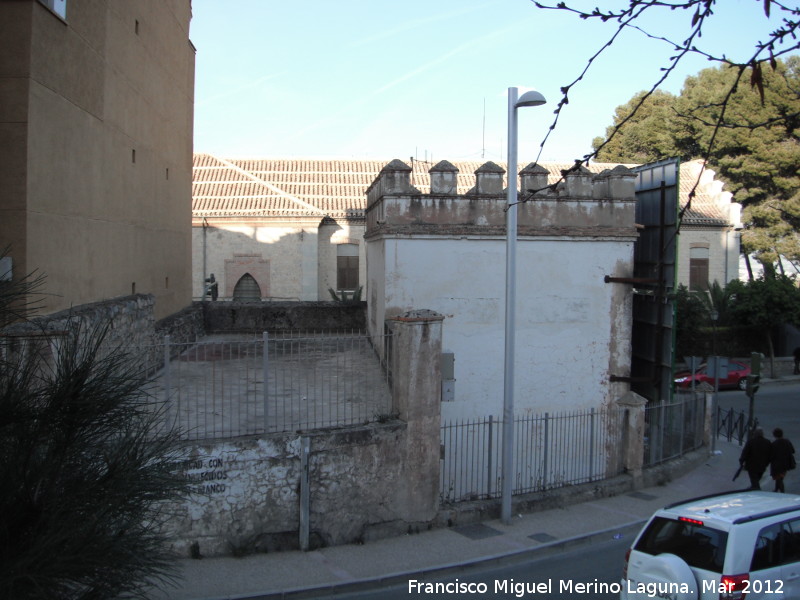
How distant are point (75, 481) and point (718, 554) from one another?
5.32 metres

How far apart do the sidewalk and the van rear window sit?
8.75ft

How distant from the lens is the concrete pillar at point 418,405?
9789mm

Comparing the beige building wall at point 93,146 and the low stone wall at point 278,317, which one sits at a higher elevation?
the beige building wall at point 93,146

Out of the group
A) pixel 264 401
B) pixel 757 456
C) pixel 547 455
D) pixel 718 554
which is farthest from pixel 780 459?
pixel 264 401

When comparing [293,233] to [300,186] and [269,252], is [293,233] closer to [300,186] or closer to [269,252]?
[269,252]

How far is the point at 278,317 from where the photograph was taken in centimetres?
1930

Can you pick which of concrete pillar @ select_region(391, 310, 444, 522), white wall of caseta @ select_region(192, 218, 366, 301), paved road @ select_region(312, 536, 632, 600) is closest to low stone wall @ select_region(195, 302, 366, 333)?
concrete pillar @ select_region(391, 310, 444, 522)

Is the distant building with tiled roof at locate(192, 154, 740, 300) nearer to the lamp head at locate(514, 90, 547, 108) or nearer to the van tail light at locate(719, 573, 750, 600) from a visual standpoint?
the lamp head at locate(514, 90, 547, 108)

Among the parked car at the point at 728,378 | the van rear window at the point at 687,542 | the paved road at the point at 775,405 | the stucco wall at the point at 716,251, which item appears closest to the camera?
the van rear window at the point at 687,542

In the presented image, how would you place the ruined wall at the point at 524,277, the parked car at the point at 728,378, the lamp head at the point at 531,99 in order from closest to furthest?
1. the lamp head at the point at 531,99
2. the ruined wall at the point at 524,277
3. the parked car at the point at 728,378

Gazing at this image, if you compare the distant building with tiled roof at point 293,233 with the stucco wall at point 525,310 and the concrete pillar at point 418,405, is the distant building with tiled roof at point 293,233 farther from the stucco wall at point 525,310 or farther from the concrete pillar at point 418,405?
the concrete pillar at point 418,405

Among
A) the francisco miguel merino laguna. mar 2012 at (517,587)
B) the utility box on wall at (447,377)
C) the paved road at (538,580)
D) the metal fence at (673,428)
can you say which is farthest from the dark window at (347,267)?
the francisco miguel merino laguna. mar 2012 at (517,587)

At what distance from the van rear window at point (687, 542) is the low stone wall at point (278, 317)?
1321 centimetres

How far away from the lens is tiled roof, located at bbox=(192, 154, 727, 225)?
2911 centimetres
